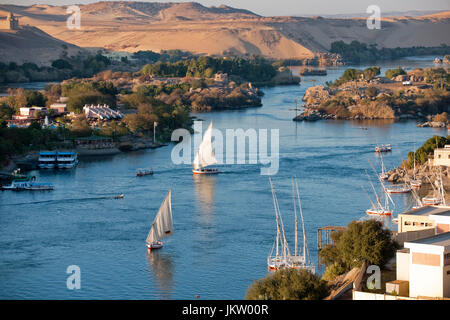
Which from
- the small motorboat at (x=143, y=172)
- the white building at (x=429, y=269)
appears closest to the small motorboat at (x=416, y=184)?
Result: the small motorboat at (x=143, y=172)

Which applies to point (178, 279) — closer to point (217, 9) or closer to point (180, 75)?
point (180, 75)

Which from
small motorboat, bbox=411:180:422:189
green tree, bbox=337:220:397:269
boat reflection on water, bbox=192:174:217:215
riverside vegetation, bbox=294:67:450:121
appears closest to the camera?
green tree, bbox=337:220:397:269

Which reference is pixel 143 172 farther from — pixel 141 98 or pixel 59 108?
→ pixel 141 98

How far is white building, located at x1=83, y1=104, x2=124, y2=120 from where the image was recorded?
21.2m

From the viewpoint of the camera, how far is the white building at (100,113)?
2116cm

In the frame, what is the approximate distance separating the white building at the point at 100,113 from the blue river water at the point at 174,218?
2.81 meters

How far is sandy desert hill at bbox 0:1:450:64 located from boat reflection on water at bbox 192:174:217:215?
1552 inches

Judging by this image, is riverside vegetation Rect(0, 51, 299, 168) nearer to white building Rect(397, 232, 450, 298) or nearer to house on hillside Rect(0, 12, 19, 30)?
house on hillside Rect(0, 12, 19, 30)

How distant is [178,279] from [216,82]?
23453 mm

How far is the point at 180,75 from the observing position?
36.3 meters

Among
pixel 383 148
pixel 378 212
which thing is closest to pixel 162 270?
pixel 378 212

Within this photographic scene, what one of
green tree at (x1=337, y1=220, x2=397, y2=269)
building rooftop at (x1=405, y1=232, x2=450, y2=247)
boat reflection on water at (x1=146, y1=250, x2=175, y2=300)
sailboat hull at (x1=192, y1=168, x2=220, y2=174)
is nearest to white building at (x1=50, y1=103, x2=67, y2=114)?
sailboat hull at (x1=192, y1=168, x2=220, y2=174)

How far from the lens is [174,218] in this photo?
11.6m

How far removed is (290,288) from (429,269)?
1186mm
